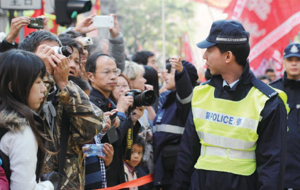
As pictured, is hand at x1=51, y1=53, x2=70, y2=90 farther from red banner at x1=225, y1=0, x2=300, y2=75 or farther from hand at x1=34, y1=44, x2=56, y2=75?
red banner at x1=225, y1=0, x2=300, y2=75

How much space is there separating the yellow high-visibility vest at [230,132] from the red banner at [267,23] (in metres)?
3.82

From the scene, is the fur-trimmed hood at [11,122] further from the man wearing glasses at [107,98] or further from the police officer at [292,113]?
the police officer at [292,113]

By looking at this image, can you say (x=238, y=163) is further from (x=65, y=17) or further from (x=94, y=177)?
(x=65, y=17)

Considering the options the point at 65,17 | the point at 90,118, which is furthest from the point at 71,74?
the point at 65,17

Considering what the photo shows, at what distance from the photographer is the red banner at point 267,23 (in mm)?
7527

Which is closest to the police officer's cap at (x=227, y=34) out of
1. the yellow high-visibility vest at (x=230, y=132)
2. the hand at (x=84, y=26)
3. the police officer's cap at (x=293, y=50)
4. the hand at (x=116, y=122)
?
the yellow high-visibility vest at (x=230, y=132)

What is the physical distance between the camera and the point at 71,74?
161 inches

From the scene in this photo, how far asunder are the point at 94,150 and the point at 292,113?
282cm

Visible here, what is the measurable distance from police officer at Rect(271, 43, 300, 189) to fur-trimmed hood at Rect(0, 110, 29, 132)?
394 cm

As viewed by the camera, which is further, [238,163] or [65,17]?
[65,17]

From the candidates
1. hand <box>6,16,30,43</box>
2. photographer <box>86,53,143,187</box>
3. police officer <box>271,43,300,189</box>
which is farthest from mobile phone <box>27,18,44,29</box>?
police officer <box>271,43,300,189</box>

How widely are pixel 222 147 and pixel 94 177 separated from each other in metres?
1.10

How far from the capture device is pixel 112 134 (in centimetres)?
438

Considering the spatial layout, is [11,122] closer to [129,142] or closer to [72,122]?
[72,122]
